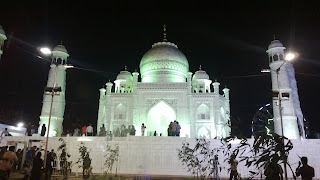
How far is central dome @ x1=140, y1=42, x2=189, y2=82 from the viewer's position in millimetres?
26359

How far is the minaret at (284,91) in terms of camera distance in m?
20.0

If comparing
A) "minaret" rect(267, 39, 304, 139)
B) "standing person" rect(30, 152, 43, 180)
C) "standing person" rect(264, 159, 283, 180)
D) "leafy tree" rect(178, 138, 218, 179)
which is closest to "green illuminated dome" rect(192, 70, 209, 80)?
"minaret" rect(267, 39, 304, 139)

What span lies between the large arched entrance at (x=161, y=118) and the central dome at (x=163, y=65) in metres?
3.14

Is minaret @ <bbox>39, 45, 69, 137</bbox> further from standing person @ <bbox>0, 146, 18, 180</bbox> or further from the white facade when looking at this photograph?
standing person @ <bbox>0, 146, 18, 180</bbox>

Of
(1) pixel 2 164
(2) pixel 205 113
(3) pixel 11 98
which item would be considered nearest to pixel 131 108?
(2) pixel 205 113

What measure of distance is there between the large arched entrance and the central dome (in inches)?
124

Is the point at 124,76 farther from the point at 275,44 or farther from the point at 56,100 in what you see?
the point at 275,44

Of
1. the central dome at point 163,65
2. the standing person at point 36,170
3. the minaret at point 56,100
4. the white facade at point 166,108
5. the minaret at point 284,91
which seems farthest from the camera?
the central dome at point 163,65

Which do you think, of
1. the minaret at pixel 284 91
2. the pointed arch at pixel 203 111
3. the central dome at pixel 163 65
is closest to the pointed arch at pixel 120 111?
the central dome at pixel 163 65

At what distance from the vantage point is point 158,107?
2377cm

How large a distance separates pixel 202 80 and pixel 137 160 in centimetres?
1371

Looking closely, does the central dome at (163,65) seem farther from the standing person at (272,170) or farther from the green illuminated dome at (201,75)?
the standing person at (272,170)

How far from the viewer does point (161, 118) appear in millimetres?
24594

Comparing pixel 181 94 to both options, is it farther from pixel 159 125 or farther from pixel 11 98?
pixel 11 98
